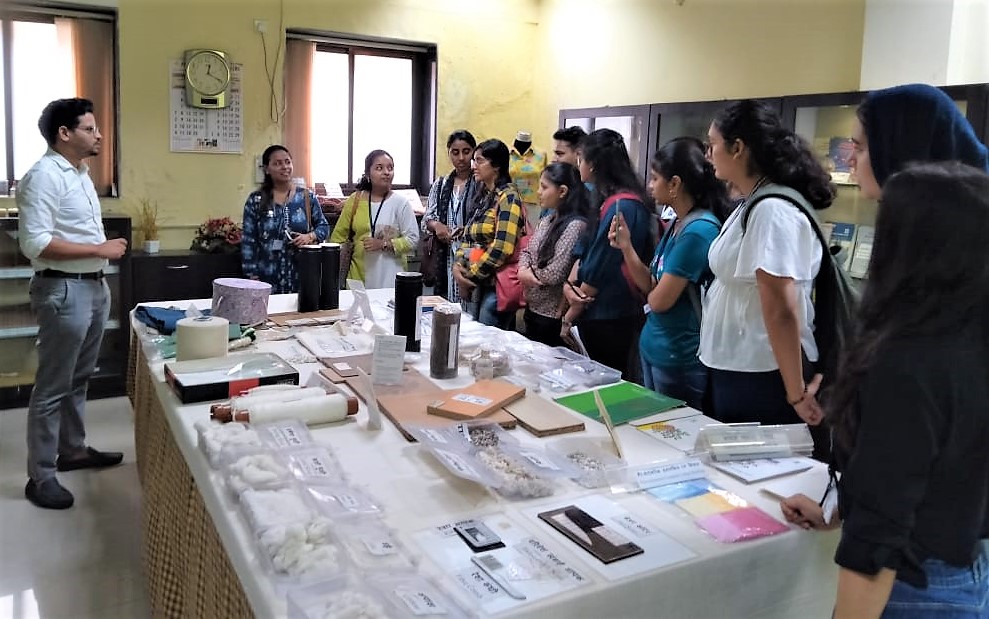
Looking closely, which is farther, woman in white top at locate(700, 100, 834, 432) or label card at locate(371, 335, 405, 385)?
label card at locate(371, 335, 405, 385)

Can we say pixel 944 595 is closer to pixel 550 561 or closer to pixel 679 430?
pixel 550 561

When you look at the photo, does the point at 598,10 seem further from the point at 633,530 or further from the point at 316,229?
the point at 633,530

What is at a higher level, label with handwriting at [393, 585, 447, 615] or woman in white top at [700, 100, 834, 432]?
woman in white top at [700, 100, 834, 432]

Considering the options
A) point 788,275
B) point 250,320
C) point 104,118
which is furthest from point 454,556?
point 104,118

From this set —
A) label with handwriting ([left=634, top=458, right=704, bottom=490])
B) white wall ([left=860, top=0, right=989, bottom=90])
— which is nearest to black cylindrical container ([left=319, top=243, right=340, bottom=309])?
label with handwriting ([left=634, top=458, right=704, bottom=490])

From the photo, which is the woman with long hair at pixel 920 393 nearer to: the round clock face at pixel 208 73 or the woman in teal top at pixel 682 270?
the woman in teal top at pixel 682 270

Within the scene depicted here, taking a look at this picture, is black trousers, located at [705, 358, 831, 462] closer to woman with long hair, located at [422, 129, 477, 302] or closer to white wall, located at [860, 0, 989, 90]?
white wall, located at [860, 0, 989, 90]

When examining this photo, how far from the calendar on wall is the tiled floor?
6.25 ft

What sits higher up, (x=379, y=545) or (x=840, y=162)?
(x=840, y=162)

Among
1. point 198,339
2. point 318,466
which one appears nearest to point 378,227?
point 198,339

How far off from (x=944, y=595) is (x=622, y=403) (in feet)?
2.89

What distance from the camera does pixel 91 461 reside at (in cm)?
339

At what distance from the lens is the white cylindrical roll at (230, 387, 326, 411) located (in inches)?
65.3

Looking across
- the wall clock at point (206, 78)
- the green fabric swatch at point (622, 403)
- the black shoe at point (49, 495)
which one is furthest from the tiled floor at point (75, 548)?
the wall clock at point (206, 78)
